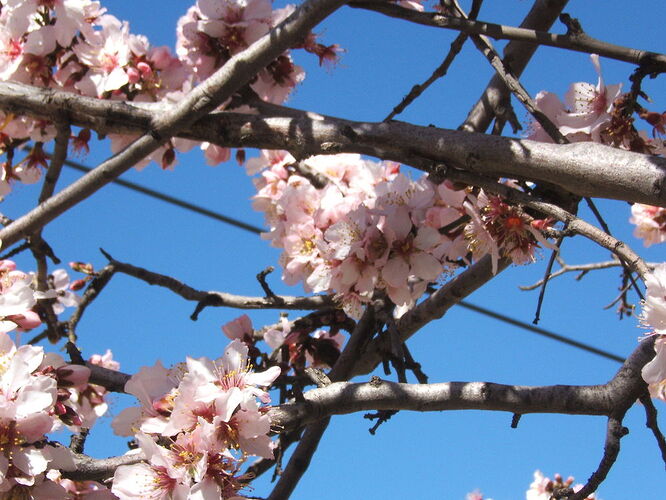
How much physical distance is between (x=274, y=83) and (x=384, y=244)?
84cm

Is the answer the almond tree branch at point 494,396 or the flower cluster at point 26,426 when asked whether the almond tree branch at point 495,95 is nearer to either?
the almond tree branch at point 494,396

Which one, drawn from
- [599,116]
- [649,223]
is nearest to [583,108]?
[599,116]

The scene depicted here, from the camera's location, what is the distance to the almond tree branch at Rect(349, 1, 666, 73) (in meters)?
1.77

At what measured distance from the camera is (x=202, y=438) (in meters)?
1.58

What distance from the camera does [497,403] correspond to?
174cm

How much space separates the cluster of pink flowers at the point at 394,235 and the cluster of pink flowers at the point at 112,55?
536mm

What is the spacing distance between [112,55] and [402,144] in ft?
4.32

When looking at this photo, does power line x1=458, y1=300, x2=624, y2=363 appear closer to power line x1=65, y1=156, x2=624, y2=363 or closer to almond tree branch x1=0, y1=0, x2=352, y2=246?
power line x1=65, y1=156, x2=624, y2=363

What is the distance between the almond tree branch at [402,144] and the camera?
1483mm

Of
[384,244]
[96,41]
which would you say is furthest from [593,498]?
[96,41]

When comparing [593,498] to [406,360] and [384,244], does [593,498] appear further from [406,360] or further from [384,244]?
[384,244]

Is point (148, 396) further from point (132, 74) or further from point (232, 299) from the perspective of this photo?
point (132, 74)

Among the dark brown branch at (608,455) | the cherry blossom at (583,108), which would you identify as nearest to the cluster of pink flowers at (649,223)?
the cherry blossom at (583,108)

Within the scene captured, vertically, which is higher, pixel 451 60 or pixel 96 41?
pixel 96 41
